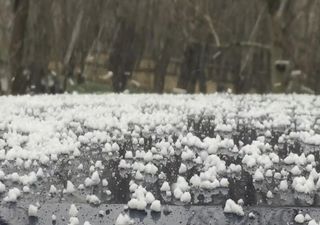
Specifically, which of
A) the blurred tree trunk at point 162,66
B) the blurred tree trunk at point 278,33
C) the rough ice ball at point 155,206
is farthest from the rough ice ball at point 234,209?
the blurred tree trunk at point 162,66

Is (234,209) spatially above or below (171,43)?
below

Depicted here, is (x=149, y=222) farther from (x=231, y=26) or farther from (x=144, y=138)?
(x=231, y=26)

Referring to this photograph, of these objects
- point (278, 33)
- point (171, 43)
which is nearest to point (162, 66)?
point (171, 43)

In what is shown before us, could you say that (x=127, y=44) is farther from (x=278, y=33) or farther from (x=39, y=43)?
(x=278, y=33)

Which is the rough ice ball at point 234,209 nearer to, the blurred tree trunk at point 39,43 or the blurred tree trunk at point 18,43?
the blurred tree trunk at point 18,43

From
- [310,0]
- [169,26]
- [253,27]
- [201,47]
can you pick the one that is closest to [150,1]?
[169,26]
